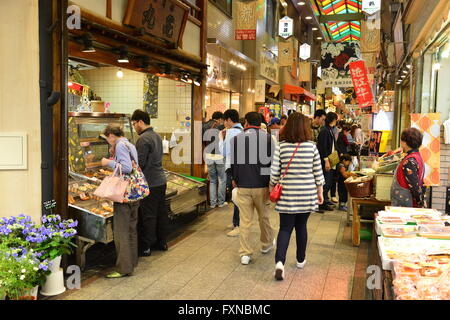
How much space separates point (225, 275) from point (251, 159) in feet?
5.22

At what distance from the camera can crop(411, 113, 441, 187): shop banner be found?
21.9 feet

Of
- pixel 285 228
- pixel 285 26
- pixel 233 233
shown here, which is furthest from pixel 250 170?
pixel 285 26

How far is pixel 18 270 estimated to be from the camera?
4004 millimetres

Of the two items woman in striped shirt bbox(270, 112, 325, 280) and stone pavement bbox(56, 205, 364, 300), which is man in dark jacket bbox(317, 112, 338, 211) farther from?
woman in striped shirt bbox(270, 112, 325, 280)

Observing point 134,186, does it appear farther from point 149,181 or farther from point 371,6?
point 371,6

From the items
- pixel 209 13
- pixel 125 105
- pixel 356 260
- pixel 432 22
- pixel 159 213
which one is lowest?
pixel 356 260

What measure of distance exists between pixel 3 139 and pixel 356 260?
5.02 m

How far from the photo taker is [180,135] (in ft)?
34.5

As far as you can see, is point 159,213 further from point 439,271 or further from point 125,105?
point 125,105

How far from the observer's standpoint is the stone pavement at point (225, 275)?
4.87 meters

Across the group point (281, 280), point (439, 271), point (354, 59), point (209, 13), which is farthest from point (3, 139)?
point (354, 59)

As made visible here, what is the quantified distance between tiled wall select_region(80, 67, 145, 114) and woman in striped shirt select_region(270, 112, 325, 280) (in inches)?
244

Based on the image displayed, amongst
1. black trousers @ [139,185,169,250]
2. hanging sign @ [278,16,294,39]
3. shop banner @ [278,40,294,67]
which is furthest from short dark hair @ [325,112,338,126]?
hanging sign @ [278,16,294,39]

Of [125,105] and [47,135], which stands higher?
[125,105]
